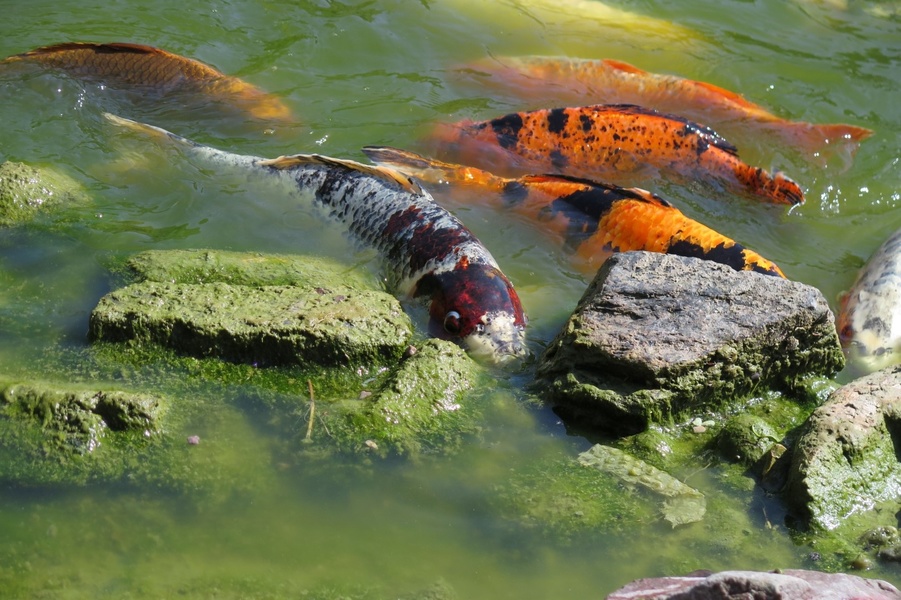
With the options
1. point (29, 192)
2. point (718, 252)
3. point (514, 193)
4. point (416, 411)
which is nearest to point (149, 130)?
point (29, 192)

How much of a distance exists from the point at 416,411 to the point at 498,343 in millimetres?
883

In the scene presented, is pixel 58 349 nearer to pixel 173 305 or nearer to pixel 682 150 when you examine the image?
pixel 173 305

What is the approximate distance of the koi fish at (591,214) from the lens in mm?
5930

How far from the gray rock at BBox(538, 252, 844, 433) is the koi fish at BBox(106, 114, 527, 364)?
1.61 ft

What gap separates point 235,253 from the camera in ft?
18.3

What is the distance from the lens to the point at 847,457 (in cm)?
397

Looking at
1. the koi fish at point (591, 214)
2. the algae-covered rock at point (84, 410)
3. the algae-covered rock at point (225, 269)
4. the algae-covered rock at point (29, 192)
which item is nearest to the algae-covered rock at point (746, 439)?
the koi fish at point (591, 214)

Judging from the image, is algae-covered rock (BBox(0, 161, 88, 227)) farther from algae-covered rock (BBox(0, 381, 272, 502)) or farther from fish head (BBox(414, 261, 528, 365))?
fish head (BBox(414, 261, 528, 365))

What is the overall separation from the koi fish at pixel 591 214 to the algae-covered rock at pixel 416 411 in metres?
2.09

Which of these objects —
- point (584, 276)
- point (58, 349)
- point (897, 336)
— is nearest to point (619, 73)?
point (584, 276)

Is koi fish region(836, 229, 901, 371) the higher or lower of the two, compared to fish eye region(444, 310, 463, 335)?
higher

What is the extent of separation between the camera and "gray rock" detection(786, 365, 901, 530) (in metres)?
3.82

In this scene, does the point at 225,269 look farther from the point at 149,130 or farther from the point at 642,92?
the point at 642,92

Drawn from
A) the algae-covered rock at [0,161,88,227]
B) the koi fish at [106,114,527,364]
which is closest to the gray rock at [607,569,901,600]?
the koi fish at [106,114,527,364]
